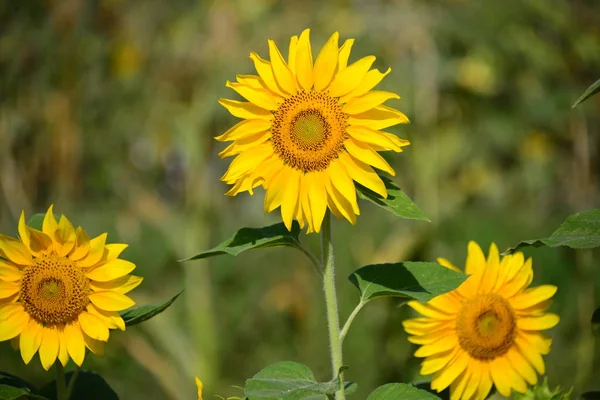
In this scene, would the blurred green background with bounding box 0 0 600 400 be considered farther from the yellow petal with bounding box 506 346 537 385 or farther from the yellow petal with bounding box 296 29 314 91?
the yellow petal with bounding box 296 29 314 91

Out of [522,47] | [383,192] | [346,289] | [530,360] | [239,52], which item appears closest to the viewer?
[383,192]

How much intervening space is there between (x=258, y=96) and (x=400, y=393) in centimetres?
30

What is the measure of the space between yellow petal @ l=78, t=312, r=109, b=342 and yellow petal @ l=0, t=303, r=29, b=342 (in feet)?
0.17

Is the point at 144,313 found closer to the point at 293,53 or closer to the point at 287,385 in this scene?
the point at 287,385

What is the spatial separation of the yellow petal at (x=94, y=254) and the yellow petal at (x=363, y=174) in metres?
0.23

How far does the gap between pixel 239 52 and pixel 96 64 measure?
0.58m

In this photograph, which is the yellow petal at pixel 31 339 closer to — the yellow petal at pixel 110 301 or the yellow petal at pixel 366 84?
the yellow petal at pixel 110 301

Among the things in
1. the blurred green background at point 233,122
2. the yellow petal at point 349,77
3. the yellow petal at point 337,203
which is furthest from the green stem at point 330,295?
the blurred green background at point 233,122

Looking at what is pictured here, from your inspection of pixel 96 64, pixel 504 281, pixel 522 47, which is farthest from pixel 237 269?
pixel 504 281

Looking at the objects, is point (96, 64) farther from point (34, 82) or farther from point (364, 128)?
point (364, 128)

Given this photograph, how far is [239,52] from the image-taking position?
3070 millimetres

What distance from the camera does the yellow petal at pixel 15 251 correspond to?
2.63ft

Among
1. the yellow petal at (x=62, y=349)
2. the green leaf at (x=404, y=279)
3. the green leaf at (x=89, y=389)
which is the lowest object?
the green leaf at (x=89, y=389)

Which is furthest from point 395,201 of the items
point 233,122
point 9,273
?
point 233,122
